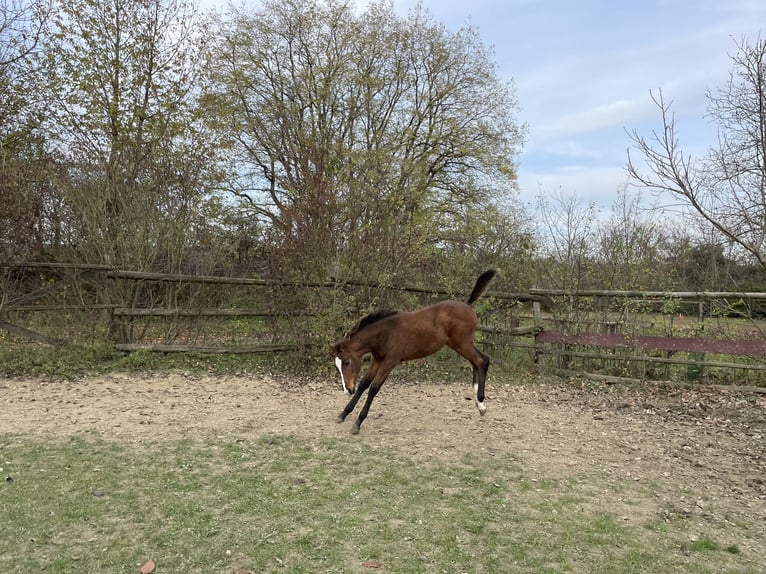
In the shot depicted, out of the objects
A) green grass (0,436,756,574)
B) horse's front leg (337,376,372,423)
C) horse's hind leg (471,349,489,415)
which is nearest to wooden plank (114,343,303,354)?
horse's front leg (337,376,372,423)

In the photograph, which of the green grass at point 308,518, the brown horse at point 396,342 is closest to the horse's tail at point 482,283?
the brown horse at point 396,342

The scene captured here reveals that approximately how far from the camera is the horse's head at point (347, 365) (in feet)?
17.5

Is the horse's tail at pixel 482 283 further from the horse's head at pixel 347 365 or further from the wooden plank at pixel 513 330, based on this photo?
the wooden plank at pixel 513 330

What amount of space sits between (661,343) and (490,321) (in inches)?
107

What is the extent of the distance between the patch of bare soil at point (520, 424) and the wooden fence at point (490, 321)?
65 centimetres

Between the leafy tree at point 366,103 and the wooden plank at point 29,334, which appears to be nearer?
the wooden plank at point 29,334

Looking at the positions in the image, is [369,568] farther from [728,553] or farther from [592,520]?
[728,553]

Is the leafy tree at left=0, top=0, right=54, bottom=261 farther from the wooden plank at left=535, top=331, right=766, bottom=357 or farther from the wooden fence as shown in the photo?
the wooden plank at left=535, top=331, right=766, bottom=357

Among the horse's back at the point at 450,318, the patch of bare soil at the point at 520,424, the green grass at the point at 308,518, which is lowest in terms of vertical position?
the green grass at the point at 308,518

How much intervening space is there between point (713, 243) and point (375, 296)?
5.60 m

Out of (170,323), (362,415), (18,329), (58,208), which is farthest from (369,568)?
(58,208)

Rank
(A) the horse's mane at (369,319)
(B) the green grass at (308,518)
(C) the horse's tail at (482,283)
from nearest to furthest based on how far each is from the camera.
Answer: (B) the green grass at (308,518) < (A) the horse's mane at (369,319) < (C) the horse's tail at (482,283)

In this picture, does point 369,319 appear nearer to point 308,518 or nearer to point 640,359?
point 308,518

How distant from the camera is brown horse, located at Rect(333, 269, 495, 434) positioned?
5449 millimetres
